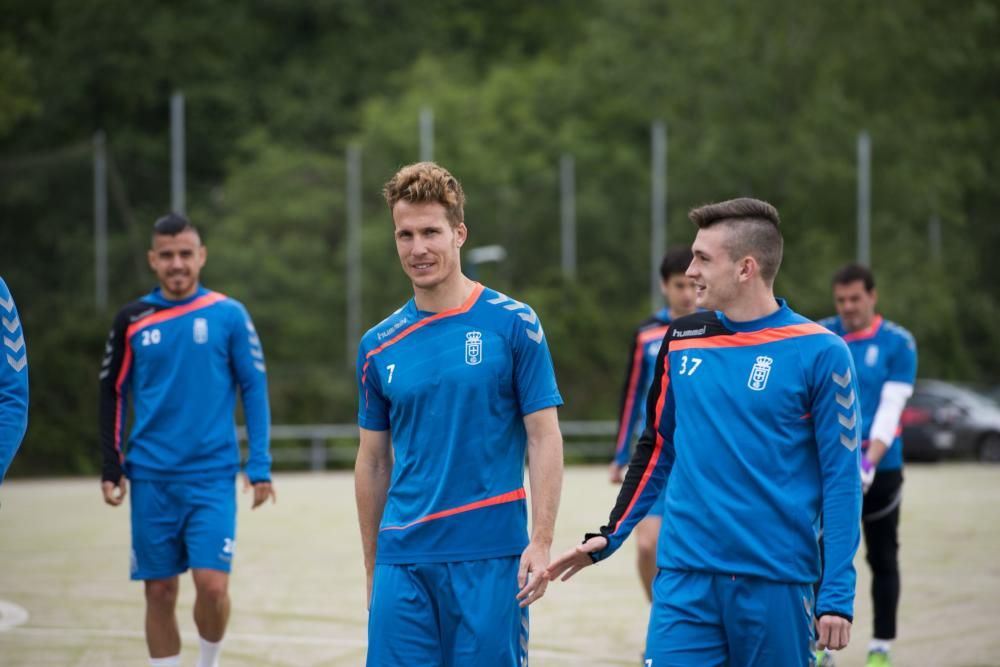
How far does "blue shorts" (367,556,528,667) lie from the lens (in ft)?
17.1

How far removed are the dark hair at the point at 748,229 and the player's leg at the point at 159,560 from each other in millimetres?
3957

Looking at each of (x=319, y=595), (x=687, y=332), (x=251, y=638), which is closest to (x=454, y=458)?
(x=687, y=332)

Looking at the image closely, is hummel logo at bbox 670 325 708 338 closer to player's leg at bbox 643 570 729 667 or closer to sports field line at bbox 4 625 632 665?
player's leg at bbox 643 570 729 667

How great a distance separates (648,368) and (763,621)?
4839 mm

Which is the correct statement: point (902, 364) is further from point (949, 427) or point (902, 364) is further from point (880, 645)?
point (949, 427)

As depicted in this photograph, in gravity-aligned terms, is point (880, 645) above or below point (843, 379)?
below

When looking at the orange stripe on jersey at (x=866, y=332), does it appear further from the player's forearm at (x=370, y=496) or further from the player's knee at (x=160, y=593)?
the player's forearm at (x=370, y=496)

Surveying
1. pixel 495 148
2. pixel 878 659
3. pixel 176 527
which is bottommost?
pixel 878 659

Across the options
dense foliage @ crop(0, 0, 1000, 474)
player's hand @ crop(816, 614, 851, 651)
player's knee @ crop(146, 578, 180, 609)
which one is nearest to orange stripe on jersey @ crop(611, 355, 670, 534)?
player's hand @ crop(816, 614, 851, 651)

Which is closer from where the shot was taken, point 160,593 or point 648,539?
point 160,593

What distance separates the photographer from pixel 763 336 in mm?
5223

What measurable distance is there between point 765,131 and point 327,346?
17.7 meters

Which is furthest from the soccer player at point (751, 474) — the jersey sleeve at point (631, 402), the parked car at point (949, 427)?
the parked car at point (949, 427)

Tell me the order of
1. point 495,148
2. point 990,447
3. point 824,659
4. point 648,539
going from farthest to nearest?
point 495,148 → point 990,447 → point 648,539 → point 824,659
